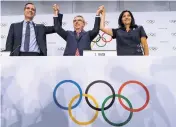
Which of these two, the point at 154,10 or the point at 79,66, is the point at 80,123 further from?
the point at 154,10

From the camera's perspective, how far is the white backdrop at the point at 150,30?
14.7ft

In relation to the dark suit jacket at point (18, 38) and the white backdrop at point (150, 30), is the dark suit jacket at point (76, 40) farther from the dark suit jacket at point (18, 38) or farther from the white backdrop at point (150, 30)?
the white backdrop at point (150, 30)

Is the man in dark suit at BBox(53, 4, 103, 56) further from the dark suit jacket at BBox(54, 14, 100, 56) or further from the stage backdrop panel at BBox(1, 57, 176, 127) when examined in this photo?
the stage backdrop panel at BBox(1, 57, 176, 127)

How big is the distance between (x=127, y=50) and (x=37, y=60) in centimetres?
87

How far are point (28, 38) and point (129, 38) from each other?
946 mm

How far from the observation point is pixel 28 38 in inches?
103

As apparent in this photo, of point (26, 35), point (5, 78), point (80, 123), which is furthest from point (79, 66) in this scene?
point (26, 35)

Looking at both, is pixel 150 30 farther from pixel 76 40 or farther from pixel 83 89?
pixel 83 89

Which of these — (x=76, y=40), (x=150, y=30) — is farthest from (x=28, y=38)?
(x=150, y=30)

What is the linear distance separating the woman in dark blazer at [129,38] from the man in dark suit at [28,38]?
1.94ft

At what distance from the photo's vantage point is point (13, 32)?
2.66 m

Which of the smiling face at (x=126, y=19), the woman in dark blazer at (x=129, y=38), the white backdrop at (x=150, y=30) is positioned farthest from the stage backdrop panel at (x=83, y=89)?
the white backdrop at (x=150, y=30)

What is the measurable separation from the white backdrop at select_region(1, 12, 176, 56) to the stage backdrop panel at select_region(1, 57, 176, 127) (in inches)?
101

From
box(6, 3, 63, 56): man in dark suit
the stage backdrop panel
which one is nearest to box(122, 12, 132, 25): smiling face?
box(6, 3, 63, 56): man in dark suit
